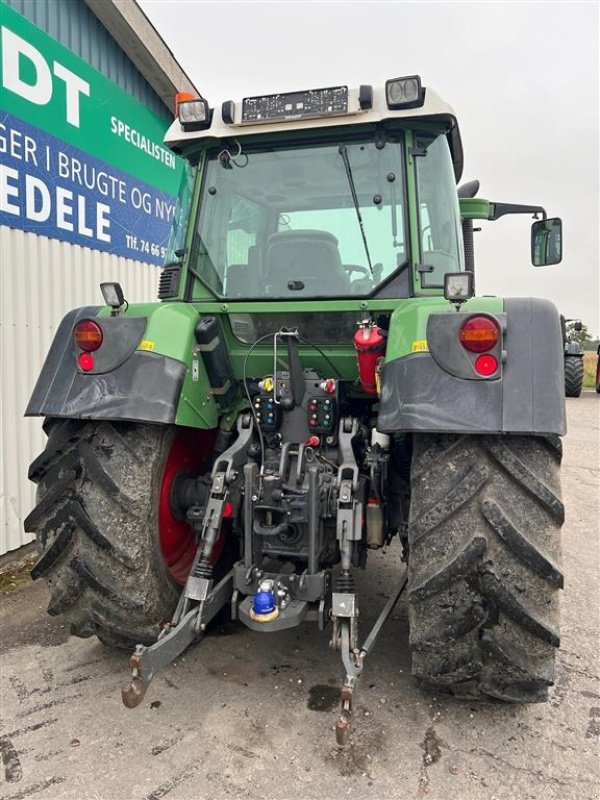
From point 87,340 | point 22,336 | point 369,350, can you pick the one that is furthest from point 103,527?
point 22,336

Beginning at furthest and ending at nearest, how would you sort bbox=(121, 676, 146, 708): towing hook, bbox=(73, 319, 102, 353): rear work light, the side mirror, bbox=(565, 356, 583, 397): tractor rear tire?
bbox=(565, 356, 583, 397): tractor rear tire → the side mirror → bbox=(73, 319, 102, 353): rear work light → bbox=(121, 676, 146, 708): towing hook

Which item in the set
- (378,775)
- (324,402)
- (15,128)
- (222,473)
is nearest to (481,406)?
(324,402)

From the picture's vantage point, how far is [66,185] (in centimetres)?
486

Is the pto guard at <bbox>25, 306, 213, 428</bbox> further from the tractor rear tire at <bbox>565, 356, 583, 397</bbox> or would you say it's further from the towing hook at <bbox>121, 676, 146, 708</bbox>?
the tractor rear tire at <bbox>565, 356, 583, 397</bbox>

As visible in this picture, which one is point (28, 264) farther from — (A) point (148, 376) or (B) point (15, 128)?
(A) point (148, 376)

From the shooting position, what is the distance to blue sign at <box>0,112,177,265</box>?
426cm

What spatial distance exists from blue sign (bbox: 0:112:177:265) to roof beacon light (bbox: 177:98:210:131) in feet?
5.99

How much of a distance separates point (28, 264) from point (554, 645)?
13.7 feet

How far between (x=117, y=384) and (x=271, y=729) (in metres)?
1.53

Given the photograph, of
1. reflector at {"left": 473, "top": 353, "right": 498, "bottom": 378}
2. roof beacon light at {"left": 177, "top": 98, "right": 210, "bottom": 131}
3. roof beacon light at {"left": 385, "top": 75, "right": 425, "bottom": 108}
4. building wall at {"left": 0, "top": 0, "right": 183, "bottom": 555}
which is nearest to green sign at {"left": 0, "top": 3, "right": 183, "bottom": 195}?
building wall at {"left": 0, "top": 0, "right": 183, "bottom": 555}

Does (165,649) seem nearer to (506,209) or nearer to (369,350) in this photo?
(369,350)

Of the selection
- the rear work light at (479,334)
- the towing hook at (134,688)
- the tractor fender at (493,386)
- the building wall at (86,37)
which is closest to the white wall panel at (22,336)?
the building wall at (86,37)

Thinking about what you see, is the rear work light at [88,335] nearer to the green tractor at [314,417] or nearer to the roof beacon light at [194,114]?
the green tractor at [314,417]

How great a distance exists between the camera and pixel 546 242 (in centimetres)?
401
